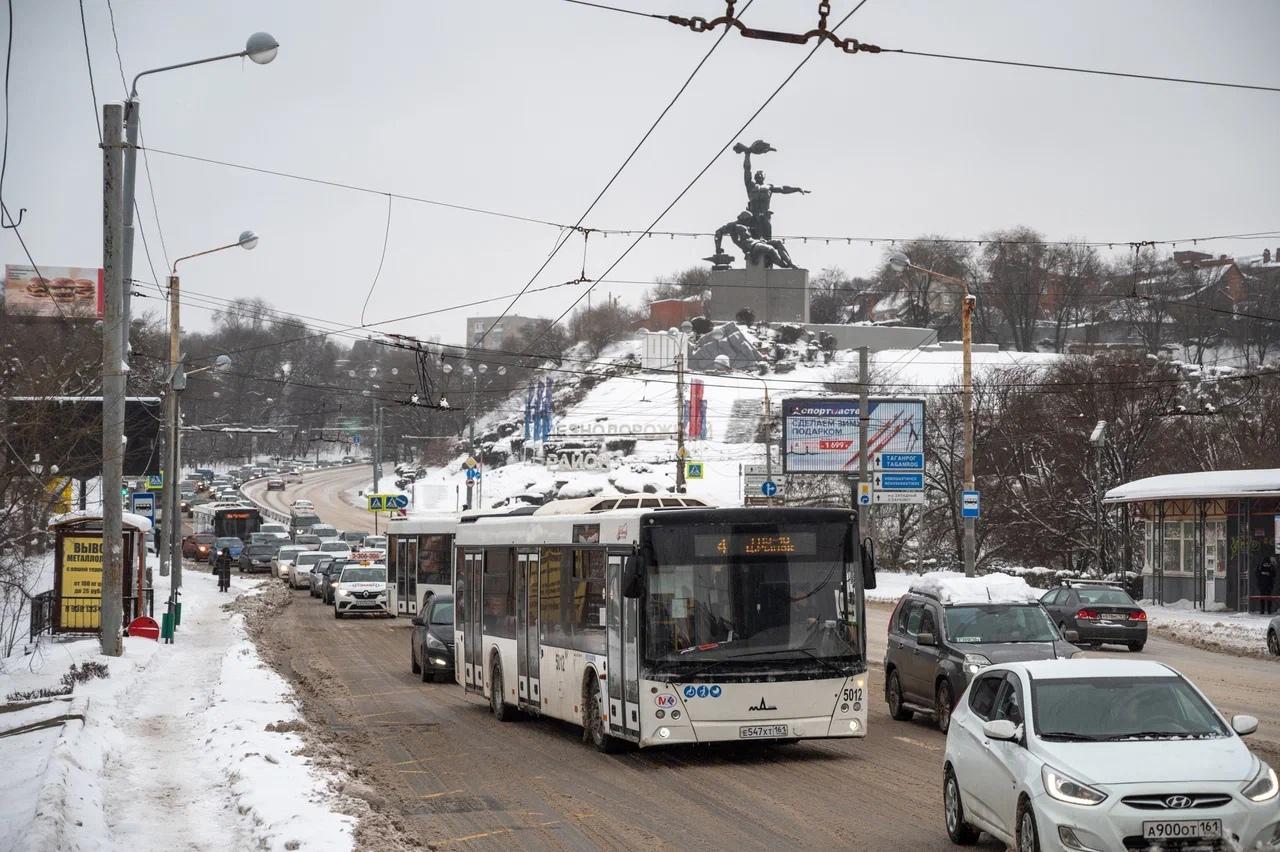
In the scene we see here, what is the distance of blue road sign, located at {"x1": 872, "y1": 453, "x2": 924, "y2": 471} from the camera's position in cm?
5162

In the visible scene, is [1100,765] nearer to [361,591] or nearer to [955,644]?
[955,644]

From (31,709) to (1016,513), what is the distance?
52950 mm

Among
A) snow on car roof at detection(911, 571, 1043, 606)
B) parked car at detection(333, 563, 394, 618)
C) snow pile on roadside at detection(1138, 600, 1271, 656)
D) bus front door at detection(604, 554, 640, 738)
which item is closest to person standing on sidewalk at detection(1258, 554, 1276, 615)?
snow pile on roadside at detection(1138, 600, 1271, 656)

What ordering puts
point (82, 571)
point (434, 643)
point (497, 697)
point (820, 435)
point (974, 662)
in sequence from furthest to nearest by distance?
1. point (820, 435)
2. point (82, 571)
3. point (434, 643)
4. point (497, 697)
5. point (974, 662)

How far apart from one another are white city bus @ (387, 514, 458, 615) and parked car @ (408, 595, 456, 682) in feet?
40.8

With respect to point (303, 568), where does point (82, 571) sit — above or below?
above

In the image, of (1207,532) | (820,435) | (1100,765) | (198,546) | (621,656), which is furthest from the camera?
(198,546)

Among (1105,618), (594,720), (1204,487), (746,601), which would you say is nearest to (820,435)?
(1204,487)

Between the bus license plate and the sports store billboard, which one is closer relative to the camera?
the bus license plate

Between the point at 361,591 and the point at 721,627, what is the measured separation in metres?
30.6

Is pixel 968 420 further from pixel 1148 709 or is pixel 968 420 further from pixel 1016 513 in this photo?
pixel 1016 513

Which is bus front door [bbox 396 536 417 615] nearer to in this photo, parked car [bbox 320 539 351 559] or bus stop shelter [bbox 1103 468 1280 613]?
parked car [bbox 320 539 351 559]

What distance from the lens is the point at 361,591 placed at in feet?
144

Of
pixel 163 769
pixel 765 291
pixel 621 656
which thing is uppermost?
pixel 765 291
